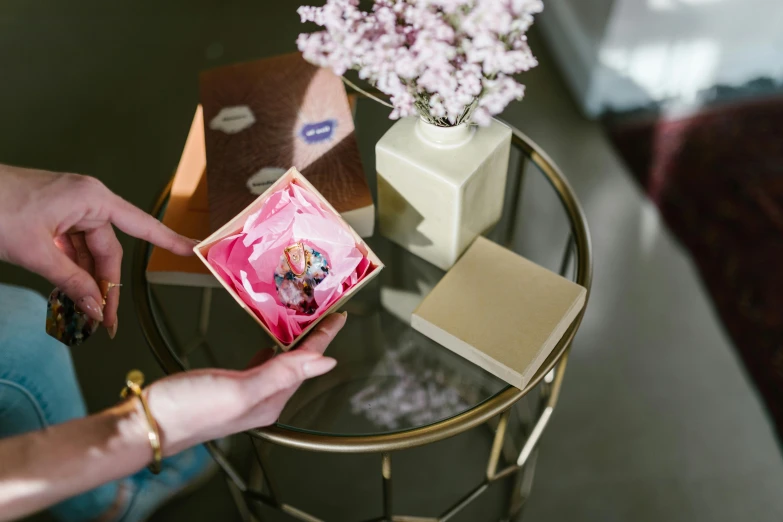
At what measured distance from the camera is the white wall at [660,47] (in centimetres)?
144

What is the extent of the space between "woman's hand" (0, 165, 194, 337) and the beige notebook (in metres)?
0.31

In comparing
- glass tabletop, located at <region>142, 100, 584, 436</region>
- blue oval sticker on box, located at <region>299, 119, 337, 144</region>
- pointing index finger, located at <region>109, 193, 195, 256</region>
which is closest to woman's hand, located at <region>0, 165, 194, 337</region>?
pointing index finger, located at <region>109, 193, 195, 256</region>

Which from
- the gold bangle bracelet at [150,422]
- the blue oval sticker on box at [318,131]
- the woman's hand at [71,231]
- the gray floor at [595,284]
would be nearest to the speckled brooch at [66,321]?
the woman's hand at [71,231]

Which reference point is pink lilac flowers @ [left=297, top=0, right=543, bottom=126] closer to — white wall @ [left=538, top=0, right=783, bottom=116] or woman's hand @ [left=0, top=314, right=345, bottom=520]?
woman's hand @ [left=0, top=314, right=345, bottom=520]

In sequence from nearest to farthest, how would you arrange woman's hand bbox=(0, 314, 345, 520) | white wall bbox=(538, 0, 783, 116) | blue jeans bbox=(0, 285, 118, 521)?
woman's hand bbox=(0, 314, 345, 520), blue jeans bbox=(0, 285, 118, 521), white wall bbox=(538, 0, 783, 116)

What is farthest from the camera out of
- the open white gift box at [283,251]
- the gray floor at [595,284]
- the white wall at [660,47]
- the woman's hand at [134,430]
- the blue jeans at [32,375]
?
the white wall at [660,47]

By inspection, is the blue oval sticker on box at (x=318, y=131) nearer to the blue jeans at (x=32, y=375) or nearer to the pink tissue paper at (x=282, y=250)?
the pink tissue paper at (x=282, y=250)

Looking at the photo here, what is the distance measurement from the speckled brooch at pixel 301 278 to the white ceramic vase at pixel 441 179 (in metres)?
0.14

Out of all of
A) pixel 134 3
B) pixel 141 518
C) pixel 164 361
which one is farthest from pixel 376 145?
pixel 134 3

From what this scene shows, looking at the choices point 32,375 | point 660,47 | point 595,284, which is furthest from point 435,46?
point 660,47

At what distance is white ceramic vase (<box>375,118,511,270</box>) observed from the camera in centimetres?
75

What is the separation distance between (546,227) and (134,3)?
1422 mm

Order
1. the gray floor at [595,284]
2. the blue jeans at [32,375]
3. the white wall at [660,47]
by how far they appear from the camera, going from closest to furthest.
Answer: the blue jeans at [32,375] < the gray floor at [595,284] < the white wall at [660,47]

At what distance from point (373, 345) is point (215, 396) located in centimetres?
33
